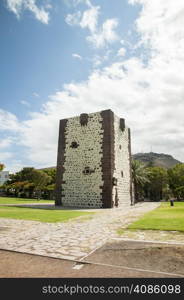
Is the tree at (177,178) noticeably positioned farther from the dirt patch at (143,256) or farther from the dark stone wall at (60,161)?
the dirt patch at (143,256)

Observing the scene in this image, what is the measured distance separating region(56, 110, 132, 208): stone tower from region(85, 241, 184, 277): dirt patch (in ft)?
44.6

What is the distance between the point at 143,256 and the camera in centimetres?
426

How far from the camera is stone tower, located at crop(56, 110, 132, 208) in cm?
1917

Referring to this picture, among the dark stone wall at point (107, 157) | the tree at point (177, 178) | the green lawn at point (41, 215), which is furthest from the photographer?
the tree at point (177, 178)

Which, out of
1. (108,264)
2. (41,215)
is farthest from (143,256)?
(41,215)

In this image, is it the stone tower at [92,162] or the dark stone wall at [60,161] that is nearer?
the stone tower at [92,162]

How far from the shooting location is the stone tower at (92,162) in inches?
755

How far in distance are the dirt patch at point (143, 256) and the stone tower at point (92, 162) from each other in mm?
13607

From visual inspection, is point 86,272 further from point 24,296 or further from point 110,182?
point 110,182

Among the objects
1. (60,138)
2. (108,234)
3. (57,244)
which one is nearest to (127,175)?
(60,138)

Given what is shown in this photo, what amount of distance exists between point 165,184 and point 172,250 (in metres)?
50.8

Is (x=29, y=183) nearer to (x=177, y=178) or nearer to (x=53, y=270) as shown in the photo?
(x=177, y=178)

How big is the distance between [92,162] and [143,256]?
52.1 feet

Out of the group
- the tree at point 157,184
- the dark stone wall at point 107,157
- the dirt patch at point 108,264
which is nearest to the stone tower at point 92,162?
the dark stone wall at point 107,157
